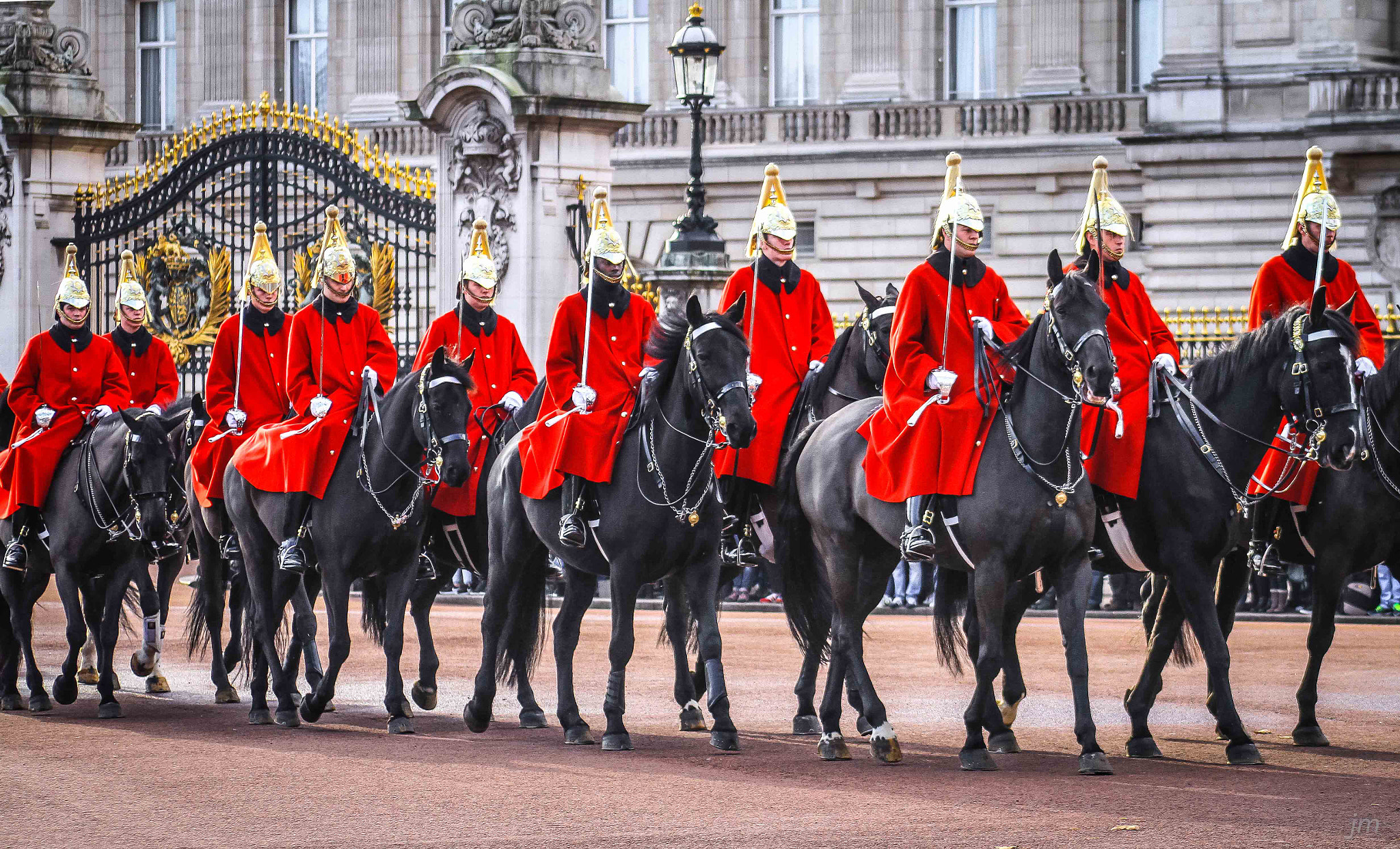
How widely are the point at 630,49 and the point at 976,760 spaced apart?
93.3 ft

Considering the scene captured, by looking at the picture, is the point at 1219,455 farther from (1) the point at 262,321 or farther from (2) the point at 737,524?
(1) the point at 262,321

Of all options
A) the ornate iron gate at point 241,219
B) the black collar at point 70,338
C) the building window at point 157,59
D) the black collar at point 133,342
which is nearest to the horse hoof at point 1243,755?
the black collar at point 70,338

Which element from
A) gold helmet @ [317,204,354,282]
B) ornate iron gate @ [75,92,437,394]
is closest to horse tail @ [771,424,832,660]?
gold helmet @ [317,204,354,282]

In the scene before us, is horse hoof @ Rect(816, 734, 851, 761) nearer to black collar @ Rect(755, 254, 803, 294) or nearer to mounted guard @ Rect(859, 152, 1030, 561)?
mounted guard @ Rect(859, 152, 1030, 561)

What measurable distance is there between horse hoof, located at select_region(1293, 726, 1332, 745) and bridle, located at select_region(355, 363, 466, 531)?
13.8 ft

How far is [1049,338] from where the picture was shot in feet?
32.2

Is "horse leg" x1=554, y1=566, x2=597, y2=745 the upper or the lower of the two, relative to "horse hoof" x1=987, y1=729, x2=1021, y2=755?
upper

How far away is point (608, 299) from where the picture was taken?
1179 centimetres

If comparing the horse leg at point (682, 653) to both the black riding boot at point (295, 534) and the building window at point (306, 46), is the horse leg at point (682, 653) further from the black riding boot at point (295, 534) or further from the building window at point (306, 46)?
the building window at point (306, 46)

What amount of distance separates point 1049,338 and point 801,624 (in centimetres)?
218

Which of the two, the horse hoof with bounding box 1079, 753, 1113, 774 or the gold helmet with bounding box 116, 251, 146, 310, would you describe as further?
the gold helmet with bounding box 116, 251, 146, 310

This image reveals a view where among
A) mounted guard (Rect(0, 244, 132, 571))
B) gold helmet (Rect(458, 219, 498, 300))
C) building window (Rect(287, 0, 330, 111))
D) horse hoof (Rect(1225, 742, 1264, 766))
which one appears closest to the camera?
horse hoof (Rect(1225, 742, 1264, 766))

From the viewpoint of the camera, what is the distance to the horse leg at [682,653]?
11.5 meters

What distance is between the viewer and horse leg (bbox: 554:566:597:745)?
10.9 metres
